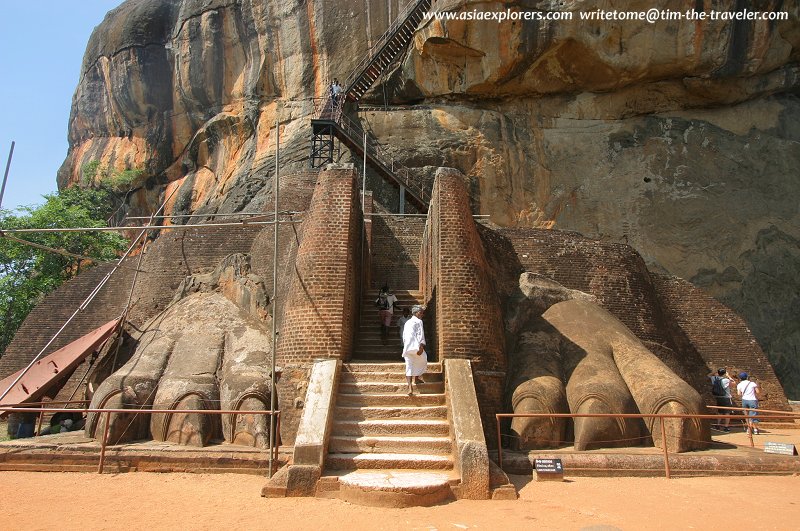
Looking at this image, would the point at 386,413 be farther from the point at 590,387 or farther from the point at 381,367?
the point at 590,387

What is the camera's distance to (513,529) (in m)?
5.47

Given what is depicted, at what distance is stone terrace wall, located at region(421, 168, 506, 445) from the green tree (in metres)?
14.2

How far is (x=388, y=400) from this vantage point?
26.6 ft

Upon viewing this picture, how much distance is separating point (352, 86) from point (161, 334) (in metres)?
17.0

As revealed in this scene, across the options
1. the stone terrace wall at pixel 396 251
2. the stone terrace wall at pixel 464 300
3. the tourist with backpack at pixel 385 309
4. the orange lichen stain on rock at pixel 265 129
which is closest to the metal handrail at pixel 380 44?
the orange lichen stain on rock at pixel 265 129

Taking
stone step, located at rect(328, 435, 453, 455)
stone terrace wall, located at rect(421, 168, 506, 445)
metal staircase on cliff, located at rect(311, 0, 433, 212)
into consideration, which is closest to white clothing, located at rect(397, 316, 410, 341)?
stone terrace wall, located at rect(421, 168, 506, 445)

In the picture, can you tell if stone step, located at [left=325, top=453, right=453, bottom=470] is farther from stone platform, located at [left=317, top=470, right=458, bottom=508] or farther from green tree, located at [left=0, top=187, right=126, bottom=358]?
green tree, located at [left=0, top=187, right=126, bottom=358]

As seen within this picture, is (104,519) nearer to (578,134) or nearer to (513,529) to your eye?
(513,529)

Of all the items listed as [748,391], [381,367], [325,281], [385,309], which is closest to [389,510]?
[381,367]

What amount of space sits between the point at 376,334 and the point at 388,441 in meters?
4.12

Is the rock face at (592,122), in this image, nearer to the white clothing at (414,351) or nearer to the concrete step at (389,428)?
the white clothing at (414,351)

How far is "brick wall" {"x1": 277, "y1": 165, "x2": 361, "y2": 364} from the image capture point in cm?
885

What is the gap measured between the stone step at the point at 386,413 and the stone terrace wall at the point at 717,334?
9617 millimetres

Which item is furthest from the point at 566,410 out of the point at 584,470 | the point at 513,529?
the point at 513,529
